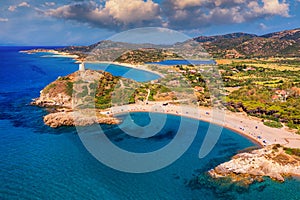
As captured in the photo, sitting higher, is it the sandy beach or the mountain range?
the mountain range

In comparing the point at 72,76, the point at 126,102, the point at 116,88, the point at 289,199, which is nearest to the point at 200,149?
the point at 289,199

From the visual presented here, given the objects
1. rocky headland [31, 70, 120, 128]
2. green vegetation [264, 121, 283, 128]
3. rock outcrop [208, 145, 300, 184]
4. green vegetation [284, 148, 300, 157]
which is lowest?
rock outcrop [208, 145, 300, 184]

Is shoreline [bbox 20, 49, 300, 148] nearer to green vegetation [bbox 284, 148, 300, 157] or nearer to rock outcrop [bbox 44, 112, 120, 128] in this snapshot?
green vegetation [bbox 284, 148, 300, 157]

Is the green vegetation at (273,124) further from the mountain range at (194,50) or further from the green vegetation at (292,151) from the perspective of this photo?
the mountain range at (194,50)

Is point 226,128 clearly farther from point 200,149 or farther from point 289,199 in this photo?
point 289,199

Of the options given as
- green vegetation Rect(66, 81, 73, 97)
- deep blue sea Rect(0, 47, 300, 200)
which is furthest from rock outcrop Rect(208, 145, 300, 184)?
green vegetation Rect(66, 81, 73, 97)

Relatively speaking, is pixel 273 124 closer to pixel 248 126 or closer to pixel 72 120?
pixel 248 126

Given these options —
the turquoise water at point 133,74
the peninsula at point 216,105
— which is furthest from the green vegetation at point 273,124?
the turquoise water at point 133,74
